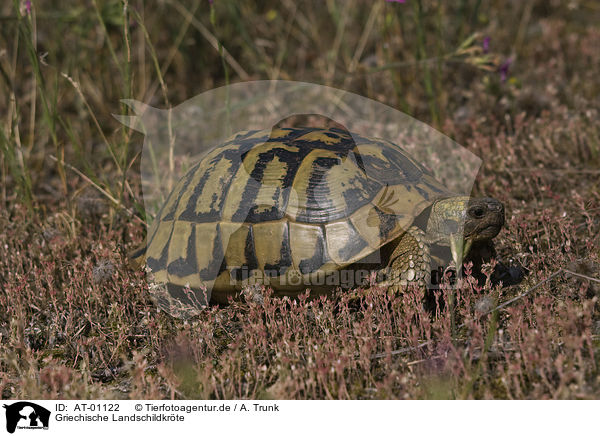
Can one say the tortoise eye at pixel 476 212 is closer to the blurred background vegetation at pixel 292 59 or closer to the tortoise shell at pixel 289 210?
the tortoise shell at pixel 289 210

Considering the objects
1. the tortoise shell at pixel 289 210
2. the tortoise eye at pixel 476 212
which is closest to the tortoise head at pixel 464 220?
the tortoise eye at pixel 476 212

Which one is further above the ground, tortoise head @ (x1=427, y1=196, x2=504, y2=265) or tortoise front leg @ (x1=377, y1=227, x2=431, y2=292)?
tortoise head @ (x1=427, y1=196, x2=504, y2=265)

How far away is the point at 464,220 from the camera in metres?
2.96

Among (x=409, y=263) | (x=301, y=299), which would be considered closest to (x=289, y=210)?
(x=301, y=299)

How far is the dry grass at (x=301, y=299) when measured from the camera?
2.55m

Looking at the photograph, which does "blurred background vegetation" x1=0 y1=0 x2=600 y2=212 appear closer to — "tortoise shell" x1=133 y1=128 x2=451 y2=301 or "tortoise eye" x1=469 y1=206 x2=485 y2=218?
"tortoise shell" x1=133 y1=128 x2=451 y2=301

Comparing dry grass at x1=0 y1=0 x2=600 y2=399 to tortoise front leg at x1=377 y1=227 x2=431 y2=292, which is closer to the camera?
dry grass at x1=0 y1=0 x2=600 y2=399
